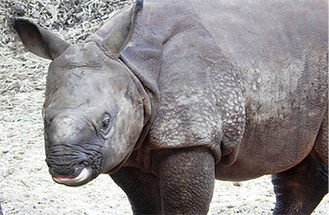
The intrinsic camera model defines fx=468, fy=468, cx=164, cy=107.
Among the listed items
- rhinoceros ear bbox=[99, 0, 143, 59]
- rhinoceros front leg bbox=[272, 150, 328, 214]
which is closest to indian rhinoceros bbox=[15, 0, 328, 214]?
rhinoceros ear bbox=[99, 0, 143, 59]

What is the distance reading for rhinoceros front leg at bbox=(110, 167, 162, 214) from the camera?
308 centimetres

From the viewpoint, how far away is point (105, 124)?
2.25 m

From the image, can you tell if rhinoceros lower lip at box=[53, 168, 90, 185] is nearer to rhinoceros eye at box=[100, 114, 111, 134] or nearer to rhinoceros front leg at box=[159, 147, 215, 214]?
rhinoceros eye at box=[100, 114, 111, 134]

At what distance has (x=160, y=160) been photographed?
2.61m

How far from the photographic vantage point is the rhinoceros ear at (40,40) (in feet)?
8.17

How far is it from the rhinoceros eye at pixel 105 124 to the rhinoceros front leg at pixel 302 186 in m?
1.65

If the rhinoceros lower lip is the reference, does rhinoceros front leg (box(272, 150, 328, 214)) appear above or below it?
below

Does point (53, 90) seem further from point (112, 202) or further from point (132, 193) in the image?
point (112, 202)

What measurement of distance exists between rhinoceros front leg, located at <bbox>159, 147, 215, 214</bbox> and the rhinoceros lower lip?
20.6 inches

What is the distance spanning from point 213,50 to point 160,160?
0.69 meters

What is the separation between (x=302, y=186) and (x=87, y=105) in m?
2.10

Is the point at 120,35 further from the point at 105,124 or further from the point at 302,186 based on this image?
the point at 302,186

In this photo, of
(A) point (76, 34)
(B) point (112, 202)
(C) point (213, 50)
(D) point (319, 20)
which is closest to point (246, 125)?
(C) point (213, 50)

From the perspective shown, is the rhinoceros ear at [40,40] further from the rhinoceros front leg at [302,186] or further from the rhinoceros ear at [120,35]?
the rhinoceros front leg at [302,186]
